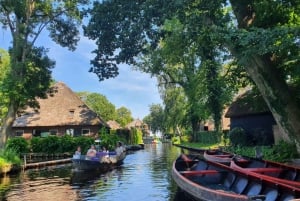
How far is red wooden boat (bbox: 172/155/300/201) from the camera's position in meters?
9.20

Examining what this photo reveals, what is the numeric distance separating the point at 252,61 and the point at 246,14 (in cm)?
284

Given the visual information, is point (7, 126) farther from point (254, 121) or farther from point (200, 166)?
point (254, 121)

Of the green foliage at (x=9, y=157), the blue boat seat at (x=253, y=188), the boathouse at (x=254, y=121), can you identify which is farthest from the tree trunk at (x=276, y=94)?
the green foliage at (x=9, y=157)

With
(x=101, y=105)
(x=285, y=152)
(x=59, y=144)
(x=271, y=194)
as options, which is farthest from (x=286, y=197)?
(x=101, y=105)

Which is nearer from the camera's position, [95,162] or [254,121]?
[95,162]

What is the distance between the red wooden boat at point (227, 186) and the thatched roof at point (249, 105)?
9988mm

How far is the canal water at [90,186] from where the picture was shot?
15016 mm

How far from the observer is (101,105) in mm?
102312

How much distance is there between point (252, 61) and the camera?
1805 centimetres

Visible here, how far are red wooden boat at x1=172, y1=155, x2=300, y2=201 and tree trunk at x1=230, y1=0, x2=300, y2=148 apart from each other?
422cm

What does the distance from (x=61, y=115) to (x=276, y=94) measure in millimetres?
34193

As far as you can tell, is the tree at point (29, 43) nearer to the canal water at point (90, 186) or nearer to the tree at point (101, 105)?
the canal water at point (90, 186)

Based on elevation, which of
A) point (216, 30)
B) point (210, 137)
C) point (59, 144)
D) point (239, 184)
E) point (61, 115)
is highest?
point (216, 30)

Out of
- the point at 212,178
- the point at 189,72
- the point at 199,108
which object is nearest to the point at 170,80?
the point at 189,72
